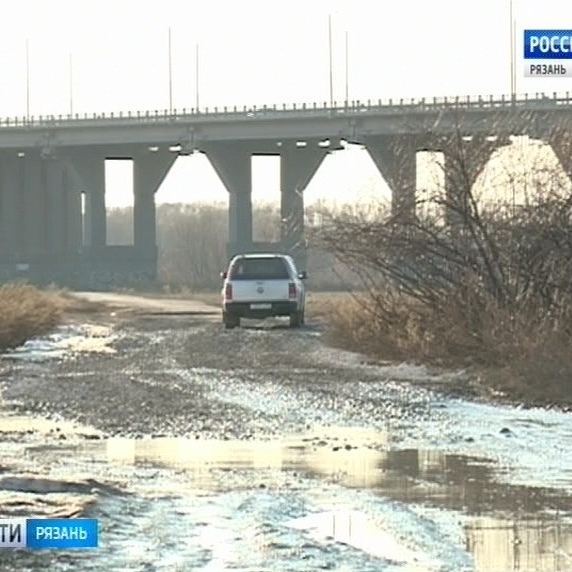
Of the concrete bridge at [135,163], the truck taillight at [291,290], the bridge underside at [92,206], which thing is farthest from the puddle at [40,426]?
the bridge underside at [92,206]

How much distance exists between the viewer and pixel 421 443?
45.3ft

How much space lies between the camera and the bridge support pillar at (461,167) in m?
22.6

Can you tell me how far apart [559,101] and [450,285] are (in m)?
50.4

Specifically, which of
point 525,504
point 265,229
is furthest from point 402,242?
point 265,229

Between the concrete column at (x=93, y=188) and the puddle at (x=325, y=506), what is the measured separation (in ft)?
275

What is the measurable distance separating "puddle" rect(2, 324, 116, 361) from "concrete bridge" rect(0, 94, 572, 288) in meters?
36.8

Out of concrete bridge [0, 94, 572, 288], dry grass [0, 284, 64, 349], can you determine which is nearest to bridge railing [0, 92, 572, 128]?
concrete bridge [0, 94, 572, 288]

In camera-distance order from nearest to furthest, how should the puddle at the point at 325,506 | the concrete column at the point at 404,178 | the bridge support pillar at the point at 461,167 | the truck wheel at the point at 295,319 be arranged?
the puddle at the point at 325,506 < the bridge support pillar at the point at 461,167 < the concrete column at the point at 404,178 < the truck wheel at the point at 295,319

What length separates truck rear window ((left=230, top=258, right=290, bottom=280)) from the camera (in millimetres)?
37000

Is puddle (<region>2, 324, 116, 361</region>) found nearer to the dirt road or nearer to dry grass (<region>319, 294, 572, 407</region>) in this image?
the dirt road

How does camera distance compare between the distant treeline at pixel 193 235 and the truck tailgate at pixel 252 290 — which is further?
the distant treeline at pixel 193 235

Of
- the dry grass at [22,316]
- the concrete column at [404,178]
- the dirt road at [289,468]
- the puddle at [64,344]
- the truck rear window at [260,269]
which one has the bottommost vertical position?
the puddle at [64,344]

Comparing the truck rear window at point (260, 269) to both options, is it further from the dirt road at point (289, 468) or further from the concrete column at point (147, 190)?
the concrete column at point (147, 190)

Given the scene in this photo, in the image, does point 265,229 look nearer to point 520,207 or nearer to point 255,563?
point 520,207
